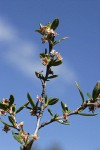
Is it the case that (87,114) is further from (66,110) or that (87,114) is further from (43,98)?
(43,98)

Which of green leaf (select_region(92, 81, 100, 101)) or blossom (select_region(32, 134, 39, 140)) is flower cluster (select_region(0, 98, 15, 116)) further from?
green leaf (select_region(92, 81, 100, 101))

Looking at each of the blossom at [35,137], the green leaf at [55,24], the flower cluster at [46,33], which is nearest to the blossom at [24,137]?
the blossom at [35,137]

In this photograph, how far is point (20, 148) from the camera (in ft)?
12.0

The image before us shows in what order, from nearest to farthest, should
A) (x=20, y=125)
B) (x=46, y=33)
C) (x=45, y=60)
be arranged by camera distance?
(x=20, y=125) < (x=45, y=60) < (x=46, y=33)

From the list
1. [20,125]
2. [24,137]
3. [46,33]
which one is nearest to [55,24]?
[46,33]

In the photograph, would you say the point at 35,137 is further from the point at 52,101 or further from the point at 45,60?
the point at 45,60

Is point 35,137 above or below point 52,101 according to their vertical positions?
below

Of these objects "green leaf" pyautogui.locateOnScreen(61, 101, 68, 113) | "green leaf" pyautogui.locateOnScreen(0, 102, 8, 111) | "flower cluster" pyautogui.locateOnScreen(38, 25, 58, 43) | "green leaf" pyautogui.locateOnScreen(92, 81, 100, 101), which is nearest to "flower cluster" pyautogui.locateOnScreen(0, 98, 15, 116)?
"green leaf" pyautogui.locateOnScreen(0, 102, 8, 111)

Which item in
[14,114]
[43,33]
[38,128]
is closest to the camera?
[38,128]

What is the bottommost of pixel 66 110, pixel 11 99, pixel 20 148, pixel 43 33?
pixel 20 148

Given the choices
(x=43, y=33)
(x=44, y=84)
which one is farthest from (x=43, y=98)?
(x=43, y=33)

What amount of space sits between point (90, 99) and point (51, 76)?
26.0 inches

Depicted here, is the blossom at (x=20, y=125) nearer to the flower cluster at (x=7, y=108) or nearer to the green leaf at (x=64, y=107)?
the flower cluster at (x=7, y=108)

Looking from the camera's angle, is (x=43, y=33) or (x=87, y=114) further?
(x=43, y=33)
